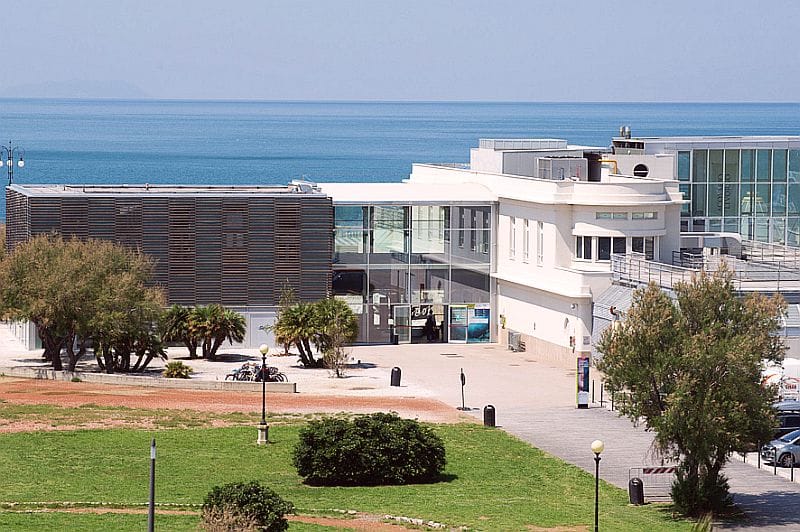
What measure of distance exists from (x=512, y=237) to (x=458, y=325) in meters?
4.36

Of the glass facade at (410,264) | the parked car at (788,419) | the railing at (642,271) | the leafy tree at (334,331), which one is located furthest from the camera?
the glass facade at (410,264)

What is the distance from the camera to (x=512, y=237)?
62.0m

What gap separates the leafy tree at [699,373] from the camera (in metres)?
31.7

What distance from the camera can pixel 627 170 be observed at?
6469 centimetres

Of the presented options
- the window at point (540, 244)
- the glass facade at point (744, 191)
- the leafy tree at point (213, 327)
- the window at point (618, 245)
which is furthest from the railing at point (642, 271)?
the leafy tree at point (213, 327)

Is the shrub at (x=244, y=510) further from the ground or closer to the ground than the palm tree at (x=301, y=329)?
closer to the ground

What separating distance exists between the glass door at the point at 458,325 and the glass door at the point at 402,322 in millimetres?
1860

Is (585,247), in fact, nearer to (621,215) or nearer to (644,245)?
(621,215)

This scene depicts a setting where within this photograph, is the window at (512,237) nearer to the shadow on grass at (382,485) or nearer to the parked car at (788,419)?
the parked car at (788,419)

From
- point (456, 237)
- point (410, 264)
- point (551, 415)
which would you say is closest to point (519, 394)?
Result: point (551, 415)

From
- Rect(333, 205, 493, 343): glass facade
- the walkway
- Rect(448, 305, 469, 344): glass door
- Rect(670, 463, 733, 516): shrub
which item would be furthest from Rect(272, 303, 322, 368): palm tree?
Rect(670, 463, 733, 516): shrub

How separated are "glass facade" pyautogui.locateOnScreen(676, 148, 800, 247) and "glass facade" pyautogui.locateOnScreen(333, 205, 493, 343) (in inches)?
394

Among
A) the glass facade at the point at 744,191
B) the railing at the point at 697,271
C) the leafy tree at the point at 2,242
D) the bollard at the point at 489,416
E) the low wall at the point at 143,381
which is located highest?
the glass facade at the point at 744,191

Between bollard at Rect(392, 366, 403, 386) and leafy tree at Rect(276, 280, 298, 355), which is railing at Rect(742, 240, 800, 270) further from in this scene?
leafy tree at Rect(276, 280, 298, 355)
